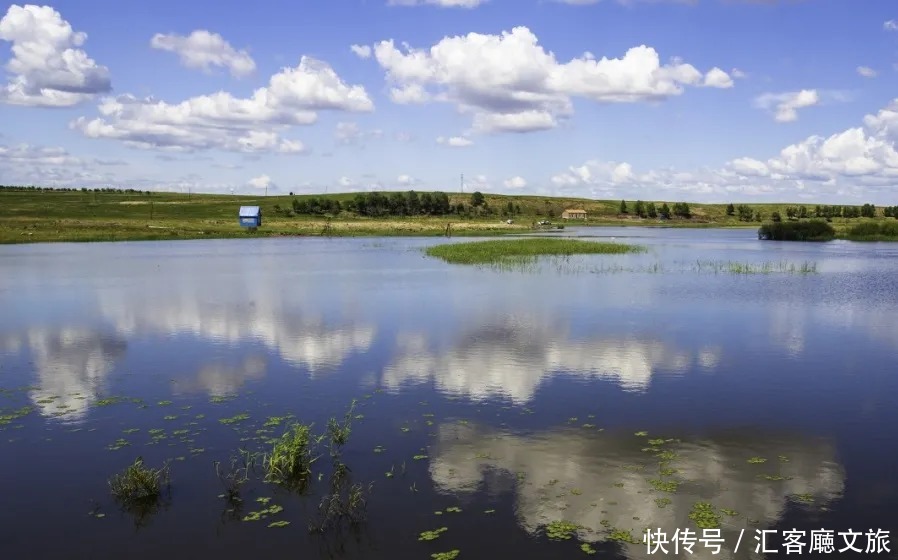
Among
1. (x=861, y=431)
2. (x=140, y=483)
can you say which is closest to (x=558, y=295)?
(x=861, y=431)

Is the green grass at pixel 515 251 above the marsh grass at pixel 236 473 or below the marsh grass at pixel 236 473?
above

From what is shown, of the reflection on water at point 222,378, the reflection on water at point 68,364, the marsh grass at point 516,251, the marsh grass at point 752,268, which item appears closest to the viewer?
the reflection on water at point 68,364

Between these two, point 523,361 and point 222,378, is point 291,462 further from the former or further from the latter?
point 523,361

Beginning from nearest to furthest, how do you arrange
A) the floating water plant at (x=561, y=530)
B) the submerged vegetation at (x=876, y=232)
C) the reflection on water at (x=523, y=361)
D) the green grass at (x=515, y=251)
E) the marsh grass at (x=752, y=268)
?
the floating water plant at (x=561, y=530) < the reflection on water at (x=523, y=361) < the marsh grass at (x=752, y=268) < the green grass at (x=515, y=251) < the submerged vegetation at (x=876, y=232)

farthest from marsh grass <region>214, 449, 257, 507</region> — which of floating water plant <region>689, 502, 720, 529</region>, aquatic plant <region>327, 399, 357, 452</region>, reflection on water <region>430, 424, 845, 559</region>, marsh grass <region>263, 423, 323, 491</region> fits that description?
floating water plant <region>689, 502, 720, 529</region>

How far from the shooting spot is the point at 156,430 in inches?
746

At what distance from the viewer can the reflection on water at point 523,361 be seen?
77.7 ft

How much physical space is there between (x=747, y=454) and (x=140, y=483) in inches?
546

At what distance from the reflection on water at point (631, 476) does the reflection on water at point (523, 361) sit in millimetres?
4206

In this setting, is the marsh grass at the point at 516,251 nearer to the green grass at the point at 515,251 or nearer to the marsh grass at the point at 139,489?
the green grass at the point at 515,251

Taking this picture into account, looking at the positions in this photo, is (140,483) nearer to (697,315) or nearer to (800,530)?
(800,530)

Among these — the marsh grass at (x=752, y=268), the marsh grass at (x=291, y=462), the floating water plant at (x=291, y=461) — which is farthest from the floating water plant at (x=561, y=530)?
the marsh grass at (x=752, y=268)

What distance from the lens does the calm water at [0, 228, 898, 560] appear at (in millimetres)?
13602

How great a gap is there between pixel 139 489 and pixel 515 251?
7085 centimetres
